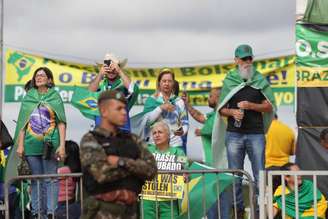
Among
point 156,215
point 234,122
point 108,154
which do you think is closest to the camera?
point 108,154

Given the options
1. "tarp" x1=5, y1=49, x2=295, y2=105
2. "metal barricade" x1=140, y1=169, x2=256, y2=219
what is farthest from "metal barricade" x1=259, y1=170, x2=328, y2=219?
"tarp" x1=5, y1=49, x2=295, y2=105

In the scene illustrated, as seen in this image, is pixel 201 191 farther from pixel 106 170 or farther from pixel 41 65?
pixel 41 65

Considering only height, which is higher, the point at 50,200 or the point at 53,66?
the point at 53,66

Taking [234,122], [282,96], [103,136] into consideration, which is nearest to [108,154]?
[103,136]

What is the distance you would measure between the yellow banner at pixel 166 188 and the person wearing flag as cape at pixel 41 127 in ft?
4.32

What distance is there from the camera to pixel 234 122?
37.2 feet

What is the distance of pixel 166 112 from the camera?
1146cm

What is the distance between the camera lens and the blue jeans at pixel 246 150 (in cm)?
1123

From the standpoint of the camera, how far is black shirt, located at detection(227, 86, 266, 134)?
1130 cm

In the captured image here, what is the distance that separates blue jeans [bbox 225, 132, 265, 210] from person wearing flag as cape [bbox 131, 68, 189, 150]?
558 millimetres

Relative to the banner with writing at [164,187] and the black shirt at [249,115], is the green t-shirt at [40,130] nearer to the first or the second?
the banner with writing at [164,187]

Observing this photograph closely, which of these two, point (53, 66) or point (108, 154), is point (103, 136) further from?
point (53, 66)

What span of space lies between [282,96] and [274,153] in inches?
321

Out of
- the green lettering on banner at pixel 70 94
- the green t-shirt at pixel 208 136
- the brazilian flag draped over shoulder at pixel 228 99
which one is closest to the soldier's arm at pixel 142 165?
the brazilian flag draped over shoulder at pixel 228 99
